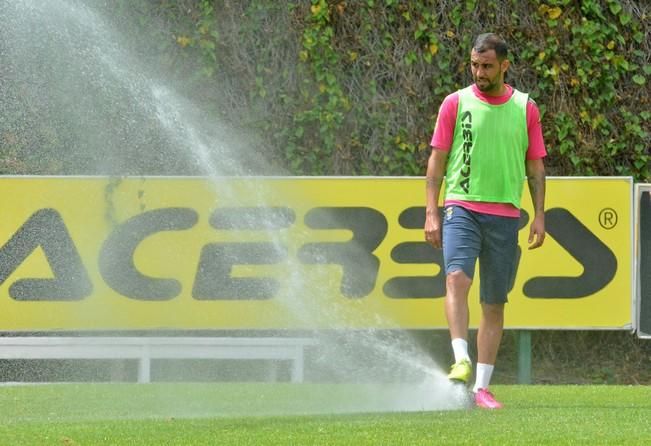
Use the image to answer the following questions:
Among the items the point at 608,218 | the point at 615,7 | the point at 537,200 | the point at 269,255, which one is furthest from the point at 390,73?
the point at 537,200

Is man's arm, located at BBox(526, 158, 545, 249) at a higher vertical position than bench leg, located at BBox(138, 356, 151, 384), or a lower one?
higher

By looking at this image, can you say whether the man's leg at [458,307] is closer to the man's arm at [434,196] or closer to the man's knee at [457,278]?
the man's knee at [457,278]

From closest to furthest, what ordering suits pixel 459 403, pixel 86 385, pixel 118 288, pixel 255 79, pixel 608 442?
pixel 608 442
pixel 459 403
pixel 86 385
pixel 118 288
pixel 255 79

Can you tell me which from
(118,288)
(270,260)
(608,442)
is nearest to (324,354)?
(270,260)

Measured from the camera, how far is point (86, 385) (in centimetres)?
902

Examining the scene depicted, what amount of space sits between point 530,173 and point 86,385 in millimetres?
3413

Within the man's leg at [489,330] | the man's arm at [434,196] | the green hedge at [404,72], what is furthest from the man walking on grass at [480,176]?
the green hedge at [404,72]

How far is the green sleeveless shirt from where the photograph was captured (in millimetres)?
6918

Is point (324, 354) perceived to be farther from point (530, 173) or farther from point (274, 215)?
point (530, 173)

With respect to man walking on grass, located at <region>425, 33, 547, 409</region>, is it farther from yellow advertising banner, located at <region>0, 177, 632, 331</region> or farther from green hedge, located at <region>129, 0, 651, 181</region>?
green hedge, located at <region>129, 0, 651, 181</region>

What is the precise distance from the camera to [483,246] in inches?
277

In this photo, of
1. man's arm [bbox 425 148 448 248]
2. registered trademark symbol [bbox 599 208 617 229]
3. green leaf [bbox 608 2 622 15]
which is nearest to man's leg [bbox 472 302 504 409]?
man's arm [bbox 425 148 448 248]

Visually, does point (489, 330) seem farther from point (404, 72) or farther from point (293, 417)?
point (404, 72)

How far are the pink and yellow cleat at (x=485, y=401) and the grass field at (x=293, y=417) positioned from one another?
0.28 feet
